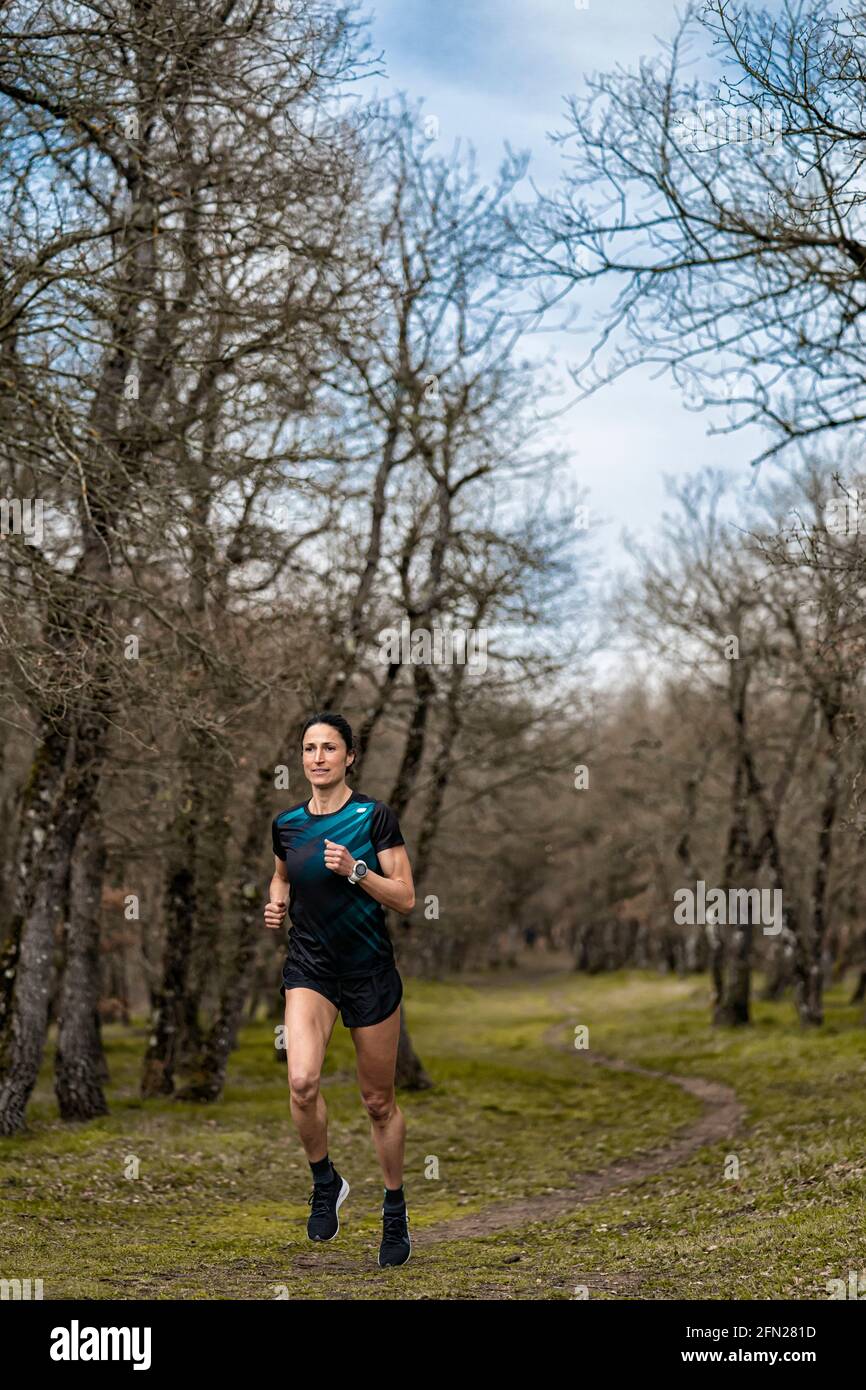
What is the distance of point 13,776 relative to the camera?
23.5 metres

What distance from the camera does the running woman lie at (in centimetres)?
649

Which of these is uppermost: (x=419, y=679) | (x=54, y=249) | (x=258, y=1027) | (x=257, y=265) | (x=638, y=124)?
(x=638, y=124)

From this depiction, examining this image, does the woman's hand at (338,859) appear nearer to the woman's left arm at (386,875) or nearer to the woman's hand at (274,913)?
the woman's left arm at (386,875)

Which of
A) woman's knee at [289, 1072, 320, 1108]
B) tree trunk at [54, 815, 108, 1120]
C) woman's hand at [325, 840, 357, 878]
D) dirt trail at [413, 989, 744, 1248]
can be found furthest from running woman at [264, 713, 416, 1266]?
tree trunk at [54, 815, 108, 1120]

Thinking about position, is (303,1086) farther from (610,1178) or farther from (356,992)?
(610,1178)

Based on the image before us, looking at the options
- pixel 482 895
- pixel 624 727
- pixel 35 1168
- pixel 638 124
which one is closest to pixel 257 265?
pixel 638 124

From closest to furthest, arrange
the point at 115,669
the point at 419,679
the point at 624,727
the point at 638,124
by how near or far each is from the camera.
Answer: the point at 115,669, the point at 638,124, the point at 419,679, the point at 624,727

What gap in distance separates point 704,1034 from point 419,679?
12.4 m

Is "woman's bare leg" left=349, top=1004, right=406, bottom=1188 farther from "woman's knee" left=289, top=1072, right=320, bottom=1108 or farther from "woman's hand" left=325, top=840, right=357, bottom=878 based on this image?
"woman's hand" left=325, top=840, right=357, bottom=878

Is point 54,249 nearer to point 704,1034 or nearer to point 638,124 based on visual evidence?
point 638,124

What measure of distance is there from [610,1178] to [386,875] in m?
7.05

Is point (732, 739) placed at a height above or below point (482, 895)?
above

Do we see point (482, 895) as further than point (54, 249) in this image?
Yes

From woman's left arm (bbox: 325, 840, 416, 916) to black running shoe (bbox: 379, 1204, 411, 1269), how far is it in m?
1.81
